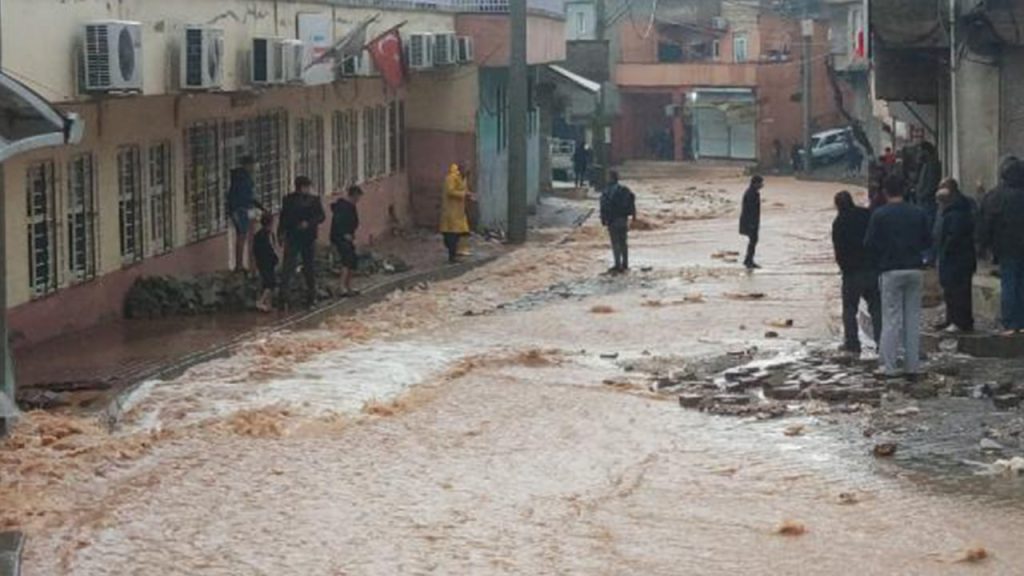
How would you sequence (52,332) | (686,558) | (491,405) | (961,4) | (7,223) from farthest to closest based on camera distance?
1. (961,4)
2. (52,332)
3. (7,223)
4. (491,405)
5. (686,558)

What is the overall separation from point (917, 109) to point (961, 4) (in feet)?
33.0

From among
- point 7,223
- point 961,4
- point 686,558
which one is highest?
point 961,4

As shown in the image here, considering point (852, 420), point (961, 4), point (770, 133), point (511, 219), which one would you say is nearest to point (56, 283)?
point (852, 420)

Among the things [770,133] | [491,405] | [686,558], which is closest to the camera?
[686,558]

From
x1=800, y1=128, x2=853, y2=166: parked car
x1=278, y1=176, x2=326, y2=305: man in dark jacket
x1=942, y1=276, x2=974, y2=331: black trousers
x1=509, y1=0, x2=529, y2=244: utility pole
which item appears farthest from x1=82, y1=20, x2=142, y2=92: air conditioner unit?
x1=800, y1=128, x2=853, y2=166: parked car

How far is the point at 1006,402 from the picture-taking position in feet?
49.3

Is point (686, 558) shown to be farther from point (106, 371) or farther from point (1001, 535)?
point (106, 371)

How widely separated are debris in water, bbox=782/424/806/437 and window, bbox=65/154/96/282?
8.00 meters

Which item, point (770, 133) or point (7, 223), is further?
point (770, 133)

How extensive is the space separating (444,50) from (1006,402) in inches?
749

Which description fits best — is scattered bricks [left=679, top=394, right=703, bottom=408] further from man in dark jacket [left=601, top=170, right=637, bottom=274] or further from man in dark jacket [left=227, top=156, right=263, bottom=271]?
man in dark jacket [left=601, top=170, right=637, bottom=274]

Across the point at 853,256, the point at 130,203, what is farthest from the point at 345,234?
the point at 853,256

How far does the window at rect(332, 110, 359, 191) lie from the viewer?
1241 inches

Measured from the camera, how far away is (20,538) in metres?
11.2
